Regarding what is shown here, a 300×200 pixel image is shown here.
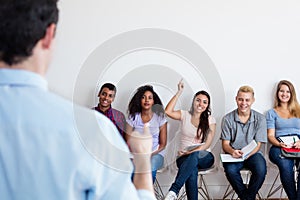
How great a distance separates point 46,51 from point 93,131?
15 cm

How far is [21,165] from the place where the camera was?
2.06ft

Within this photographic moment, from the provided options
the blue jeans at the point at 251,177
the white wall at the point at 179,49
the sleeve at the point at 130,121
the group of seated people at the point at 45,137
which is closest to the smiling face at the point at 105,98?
the white wall at the point at 179,49

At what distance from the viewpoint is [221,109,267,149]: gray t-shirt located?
3653 millimetres

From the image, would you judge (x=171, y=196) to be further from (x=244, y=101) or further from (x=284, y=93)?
(x=284, y=93)

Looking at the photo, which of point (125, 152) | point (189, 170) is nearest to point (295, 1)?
point (189, 170)

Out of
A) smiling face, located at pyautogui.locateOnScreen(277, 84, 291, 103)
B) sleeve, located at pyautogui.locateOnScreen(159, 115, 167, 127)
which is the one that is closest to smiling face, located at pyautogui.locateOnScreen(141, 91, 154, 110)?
sleeve, located at pyautogui.locateOnScreen(159, 115, 167, 127)

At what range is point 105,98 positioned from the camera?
145 inches

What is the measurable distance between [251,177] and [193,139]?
0.54 metres

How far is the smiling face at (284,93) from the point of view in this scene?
3824 millimetres

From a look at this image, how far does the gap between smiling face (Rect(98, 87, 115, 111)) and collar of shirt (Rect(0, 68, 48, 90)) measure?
9.91 ft

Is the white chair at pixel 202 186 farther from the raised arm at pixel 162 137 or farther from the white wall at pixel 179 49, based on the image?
the raised arm at pixel 162 137

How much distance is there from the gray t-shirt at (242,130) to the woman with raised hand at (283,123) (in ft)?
0.37

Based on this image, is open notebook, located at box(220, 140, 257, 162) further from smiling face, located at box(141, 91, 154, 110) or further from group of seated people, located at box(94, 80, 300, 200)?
smiling face, located at box(141, 91, 154, 110)

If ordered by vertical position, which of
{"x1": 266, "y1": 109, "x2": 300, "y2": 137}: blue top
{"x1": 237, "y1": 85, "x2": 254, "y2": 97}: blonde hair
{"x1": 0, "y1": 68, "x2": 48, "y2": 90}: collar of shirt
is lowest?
{"x1": 266, "y1": 109, "x2": 300, "y2": 137}: blue top
